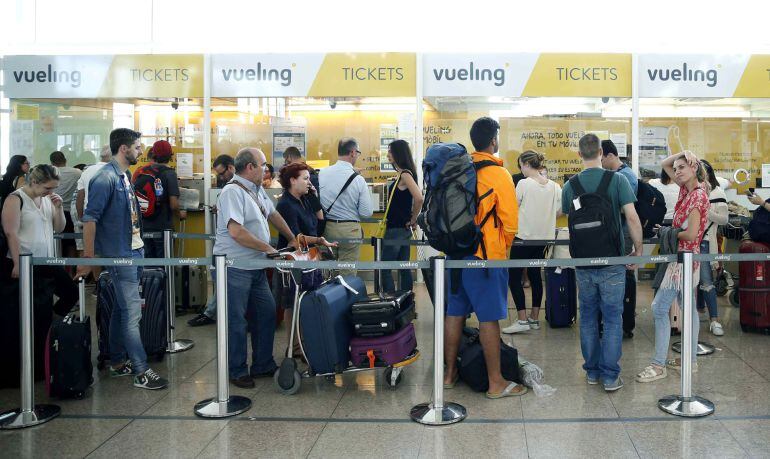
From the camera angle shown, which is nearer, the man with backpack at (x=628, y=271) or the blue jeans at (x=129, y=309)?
the blue jeans at (x=129, y=309)

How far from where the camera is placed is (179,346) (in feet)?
20.7

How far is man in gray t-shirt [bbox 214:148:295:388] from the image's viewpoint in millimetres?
5062

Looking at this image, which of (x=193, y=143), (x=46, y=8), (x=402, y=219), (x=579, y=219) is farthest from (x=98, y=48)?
(x=579, y=219)

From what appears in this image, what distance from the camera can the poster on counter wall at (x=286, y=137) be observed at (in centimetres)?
974

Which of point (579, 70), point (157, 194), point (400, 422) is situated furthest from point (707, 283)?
point (157, 194)

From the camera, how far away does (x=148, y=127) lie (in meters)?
9.86

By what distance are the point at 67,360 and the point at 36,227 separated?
3.02 ft

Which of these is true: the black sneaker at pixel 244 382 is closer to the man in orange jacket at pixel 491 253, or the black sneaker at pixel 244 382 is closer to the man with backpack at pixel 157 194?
the man in orange jacket at pixel 491 253

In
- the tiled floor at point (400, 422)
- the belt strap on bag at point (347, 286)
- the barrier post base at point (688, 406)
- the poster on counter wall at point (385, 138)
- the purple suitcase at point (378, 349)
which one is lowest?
the tiled floor at point (400, 422)

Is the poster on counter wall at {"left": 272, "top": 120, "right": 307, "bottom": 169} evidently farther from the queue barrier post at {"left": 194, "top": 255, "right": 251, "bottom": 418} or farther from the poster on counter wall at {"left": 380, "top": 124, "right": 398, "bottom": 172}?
the queue barrier post at {"left": 194, "top": 255, "right": 251, "bottom": 418}

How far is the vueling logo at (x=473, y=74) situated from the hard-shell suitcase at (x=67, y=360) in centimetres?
→ 529

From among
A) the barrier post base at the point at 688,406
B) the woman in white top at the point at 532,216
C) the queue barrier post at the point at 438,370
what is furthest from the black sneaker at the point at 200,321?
the barrier post base at the point at 688,406

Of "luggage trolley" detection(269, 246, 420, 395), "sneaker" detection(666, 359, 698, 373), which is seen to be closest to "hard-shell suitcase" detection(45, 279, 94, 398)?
"luggage trolley" detection(269, 246, 420, 395)

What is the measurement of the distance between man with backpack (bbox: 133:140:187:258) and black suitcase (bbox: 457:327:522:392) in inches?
135
